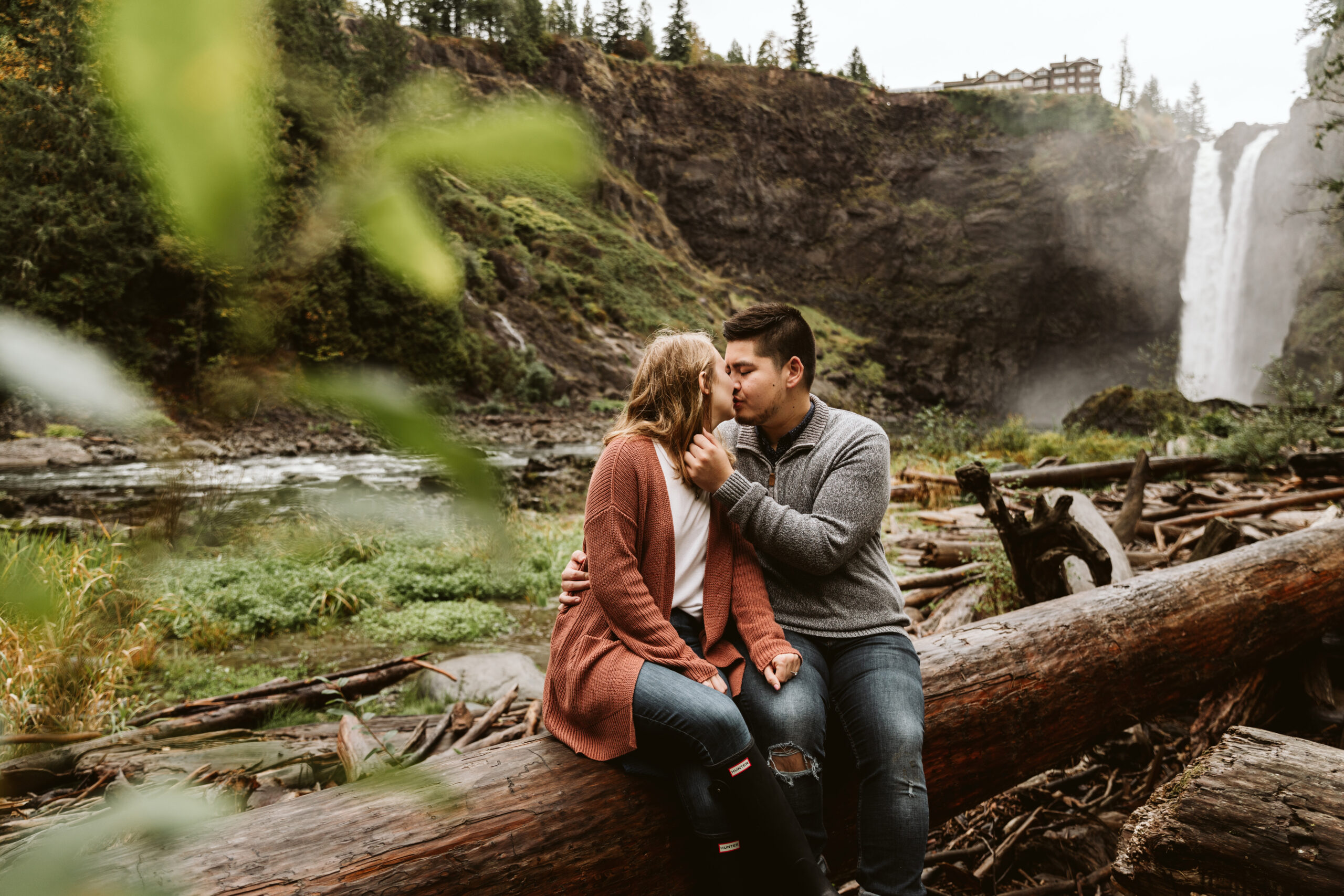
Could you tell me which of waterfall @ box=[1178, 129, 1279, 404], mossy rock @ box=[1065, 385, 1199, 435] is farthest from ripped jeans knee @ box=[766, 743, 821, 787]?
waterfall @ box=[1178, 129, 1279, 404]

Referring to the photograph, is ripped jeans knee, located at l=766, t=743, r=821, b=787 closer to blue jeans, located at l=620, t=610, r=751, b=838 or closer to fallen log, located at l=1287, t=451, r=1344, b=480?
blue jeans, located at l=620, t=610, r=751, b=838

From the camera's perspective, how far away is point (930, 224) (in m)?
41.0

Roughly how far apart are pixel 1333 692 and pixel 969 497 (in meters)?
5.76

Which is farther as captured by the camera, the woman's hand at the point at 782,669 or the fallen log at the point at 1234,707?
the fallen log at the point at 1234,707

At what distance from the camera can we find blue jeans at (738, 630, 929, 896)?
1.90 metres

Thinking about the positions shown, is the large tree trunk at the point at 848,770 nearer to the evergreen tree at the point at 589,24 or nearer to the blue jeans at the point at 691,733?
the blue jeans at the point at 691,733

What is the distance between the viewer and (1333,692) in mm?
3406

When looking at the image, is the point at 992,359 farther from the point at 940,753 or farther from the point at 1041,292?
the point at 940,753

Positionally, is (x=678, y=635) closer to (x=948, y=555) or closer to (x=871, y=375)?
(x=948, y=555)

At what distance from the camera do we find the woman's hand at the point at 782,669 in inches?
78.5

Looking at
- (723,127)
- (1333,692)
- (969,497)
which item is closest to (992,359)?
(723,127)

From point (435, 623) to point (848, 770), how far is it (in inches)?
178

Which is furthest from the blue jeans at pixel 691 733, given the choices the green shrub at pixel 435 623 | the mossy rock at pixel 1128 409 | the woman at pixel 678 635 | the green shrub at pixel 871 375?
the green shrub at pixel 871 375

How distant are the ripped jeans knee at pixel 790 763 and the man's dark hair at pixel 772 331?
1101 mm
